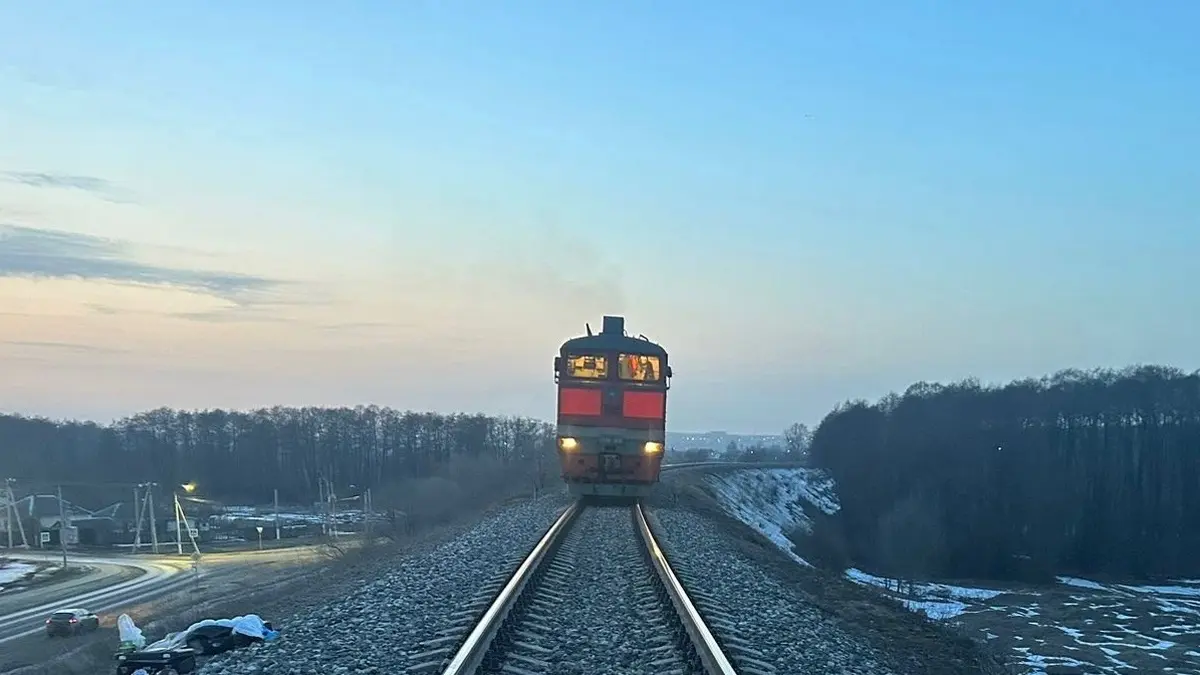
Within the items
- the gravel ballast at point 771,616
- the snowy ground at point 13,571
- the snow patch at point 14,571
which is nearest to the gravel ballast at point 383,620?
the gravel ballast at point 771,616

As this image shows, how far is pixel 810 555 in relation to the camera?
44188 mm

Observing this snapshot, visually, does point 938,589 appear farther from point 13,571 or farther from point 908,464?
point 13,571

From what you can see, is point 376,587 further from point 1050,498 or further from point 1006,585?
point 1050,498

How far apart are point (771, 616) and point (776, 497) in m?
62.1

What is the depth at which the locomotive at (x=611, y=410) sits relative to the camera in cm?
2327

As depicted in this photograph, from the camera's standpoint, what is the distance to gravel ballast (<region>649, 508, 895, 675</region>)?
8141 millimetres

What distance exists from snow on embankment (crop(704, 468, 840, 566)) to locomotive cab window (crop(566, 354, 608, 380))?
A: 15.0 meters

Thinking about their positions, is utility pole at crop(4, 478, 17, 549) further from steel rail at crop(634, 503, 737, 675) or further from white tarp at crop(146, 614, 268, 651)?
steel rail at crop(634, 503, 737, 675)

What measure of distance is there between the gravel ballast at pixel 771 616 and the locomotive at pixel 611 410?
5.16 m

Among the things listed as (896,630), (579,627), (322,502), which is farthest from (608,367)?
(322,502)

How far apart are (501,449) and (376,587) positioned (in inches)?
3169

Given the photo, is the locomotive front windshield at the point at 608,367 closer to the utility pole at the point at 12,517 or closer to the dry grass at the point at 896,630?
the dry grass at the point at 896,630

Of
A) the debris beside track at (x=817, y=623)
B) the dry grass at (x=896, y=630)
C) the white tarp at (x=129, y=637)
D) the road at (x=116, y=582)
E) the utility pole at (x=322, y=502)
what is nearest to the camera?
the debris beside track at (x=817, y=623)

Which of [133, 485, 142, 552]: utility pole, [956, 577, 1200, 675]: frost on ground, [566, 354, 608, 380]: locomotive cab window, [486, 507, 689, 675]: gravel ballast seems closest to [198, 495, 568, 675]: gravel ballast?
[486, 507, 689, 675]: gravel ballast
